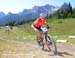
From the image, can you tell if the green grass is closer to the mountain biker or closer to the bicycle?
the mountain biker

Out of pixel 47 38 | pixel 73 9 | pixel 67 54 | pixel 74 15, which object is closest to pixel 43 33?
pixel 47 38

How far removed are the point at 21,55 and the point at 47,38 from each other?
6.26 ft

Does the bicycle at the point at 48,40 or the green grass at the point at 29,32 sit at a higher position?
the bicycle at the point at 48,40

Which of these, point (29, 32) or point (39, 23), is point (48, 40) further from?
point (29, 32)

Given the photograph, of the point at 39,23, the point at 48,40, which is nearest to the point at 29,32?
the point at 39,23

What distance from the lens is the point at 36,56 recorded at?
Answer: 15.3 m

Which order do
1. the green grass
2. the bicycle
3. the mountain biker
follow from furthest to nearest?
the green grass, the mountain biker, the bicycle

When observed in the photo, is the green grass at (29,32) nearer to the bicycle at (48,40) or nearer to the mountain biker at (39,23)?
the mountain biker at (39,23)

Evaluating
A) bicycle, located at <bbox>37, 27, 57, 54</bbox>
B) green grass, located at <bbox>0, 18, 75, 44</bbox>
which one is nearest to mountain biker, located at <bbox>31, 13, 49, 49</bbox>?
bicycle, located at <bbox>37, 27, 57, 54</bbox>

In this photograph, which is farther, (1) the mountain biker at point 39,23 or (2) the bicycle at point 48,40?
(1) the mountain biker at point 39,23

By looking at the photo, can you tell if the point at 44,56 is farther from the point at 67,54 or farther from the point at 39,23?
the point at 39,23

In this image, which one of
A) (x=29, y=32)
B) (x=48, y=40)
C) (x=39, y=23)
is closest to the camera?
(x=48, y=40)

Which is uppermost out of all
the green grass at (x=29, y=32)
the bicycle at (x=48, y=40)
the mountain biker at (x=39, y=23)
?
the mountain biker at (x=39, y=23)

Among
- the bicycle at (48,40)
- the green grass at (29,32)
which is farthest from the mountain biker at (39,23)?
the green grass at (29,32)
